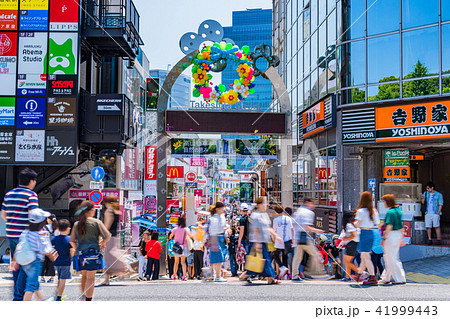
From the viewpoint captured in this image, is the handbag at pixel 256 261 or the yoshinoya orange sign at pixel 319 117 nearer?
the handbag at pixel 256 261

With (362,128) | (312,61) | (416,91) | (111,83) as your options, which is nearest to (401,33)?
(416,91)

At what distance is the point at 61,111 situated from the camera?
23.7 metres

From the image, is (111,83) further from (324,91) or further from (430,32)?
(430,32)

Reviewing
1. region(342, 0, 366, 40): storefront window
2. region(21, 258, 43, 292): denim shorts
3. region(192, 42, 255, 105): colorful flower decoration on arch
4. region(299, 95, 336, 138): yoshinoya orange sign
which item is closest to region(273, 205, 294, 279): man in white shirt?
region(21, 258, 43, 292): denim shorts

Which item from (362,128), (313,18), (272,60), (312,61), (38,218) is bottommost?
(38,218)

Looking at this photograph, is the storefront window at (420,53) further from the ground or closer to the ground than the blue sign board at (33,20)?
closer to the ground

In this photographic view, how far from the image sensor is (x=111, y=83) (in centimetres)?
3064

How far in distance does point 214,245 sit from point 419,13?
1177 centimetres

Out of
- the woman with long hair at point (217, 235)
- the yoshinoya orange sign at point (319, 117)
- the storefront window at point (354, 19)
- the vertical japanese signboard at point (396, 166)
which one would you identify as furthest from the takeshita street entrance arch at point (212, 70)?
the woman with long hair at point (217, 235)

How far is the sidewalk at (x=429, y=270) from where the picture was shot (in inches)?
496

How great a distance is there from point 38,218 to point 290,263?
20.9 ft

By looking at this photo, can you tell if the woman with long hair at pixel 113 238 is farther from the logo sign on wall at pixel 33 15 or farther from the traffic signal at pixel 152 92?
the logo sign on wall at pixel 33 15

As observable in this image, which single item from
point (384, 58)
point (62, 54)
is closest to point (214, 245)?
point (384, 58)

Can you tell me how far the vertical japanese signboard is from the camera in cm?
1773
